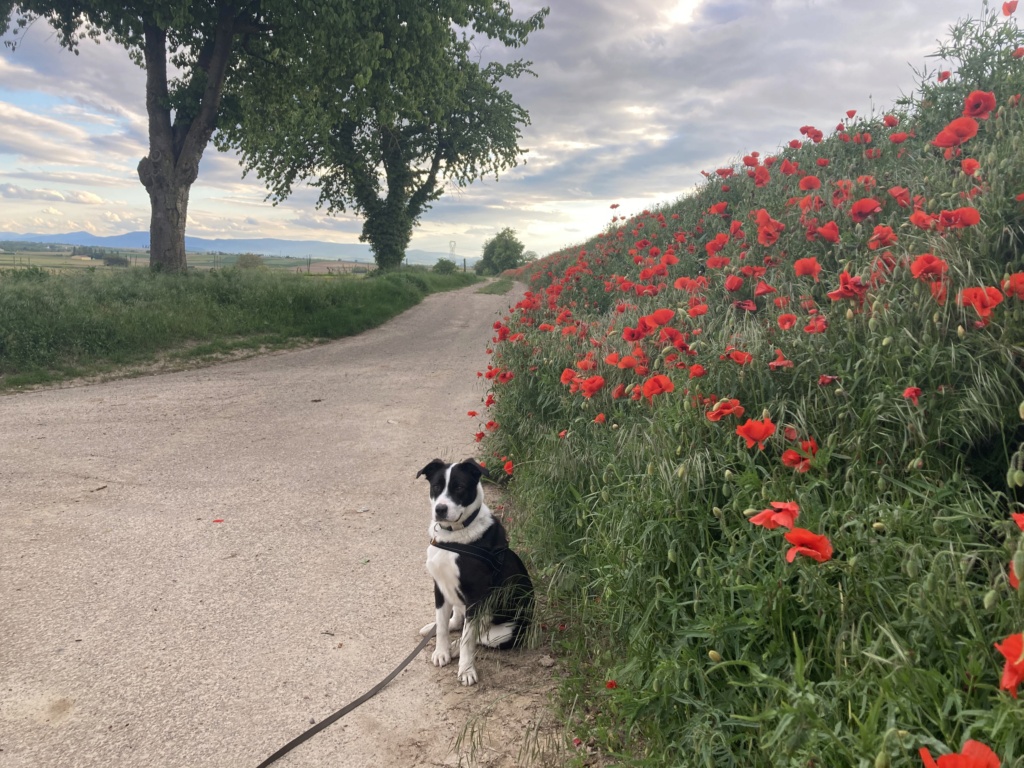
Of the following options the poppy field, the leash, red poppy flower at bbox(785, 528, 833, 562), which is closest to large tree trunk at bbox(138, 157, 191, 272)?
the poppy field

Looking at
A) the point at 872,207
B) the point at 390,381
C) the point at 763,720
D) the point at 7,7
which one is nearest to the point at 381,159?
the point at 7,7

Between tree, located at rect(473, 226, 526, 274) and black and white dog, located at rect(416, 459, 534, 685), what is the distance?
6213 cm

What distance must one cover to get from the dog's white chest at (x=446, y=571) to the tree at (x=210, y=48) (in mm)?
12356

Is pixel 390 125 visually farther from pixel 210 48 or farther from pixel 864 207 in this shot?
pixel 864 207

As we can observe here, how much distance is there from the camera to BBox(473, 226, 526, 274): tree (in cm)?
6563

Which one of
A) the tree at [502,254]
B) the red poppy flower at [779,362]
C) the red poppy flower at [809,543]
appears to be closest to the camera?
the red poppy flower at [809,543]

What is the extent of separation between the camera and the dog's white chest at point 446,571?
3.08 m

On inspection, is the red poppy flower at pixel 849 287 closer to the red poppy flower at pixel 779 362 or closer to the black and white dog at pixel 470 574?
the red poppy flower at pixel 779 362

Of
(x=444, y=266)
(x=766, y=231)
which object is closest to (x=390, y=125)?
(x=766, y=231)

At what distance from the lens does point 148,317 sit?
11.3 m

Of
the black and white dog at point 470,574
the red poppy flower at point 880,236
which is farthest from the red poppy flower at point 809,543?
the red poppy flower at point 880,236

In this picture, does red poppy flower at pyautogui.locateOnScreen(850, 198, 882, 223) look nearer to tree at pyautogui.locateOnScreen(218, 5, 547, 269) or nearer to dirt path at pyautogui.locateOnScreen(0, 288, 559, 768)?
dirt path at pyautogui.locateOnScreen(0, 288, 559, 768)

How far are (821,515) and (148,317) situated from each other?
468 inches

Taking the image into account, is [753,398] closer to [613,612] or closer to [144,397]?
[613,612]
